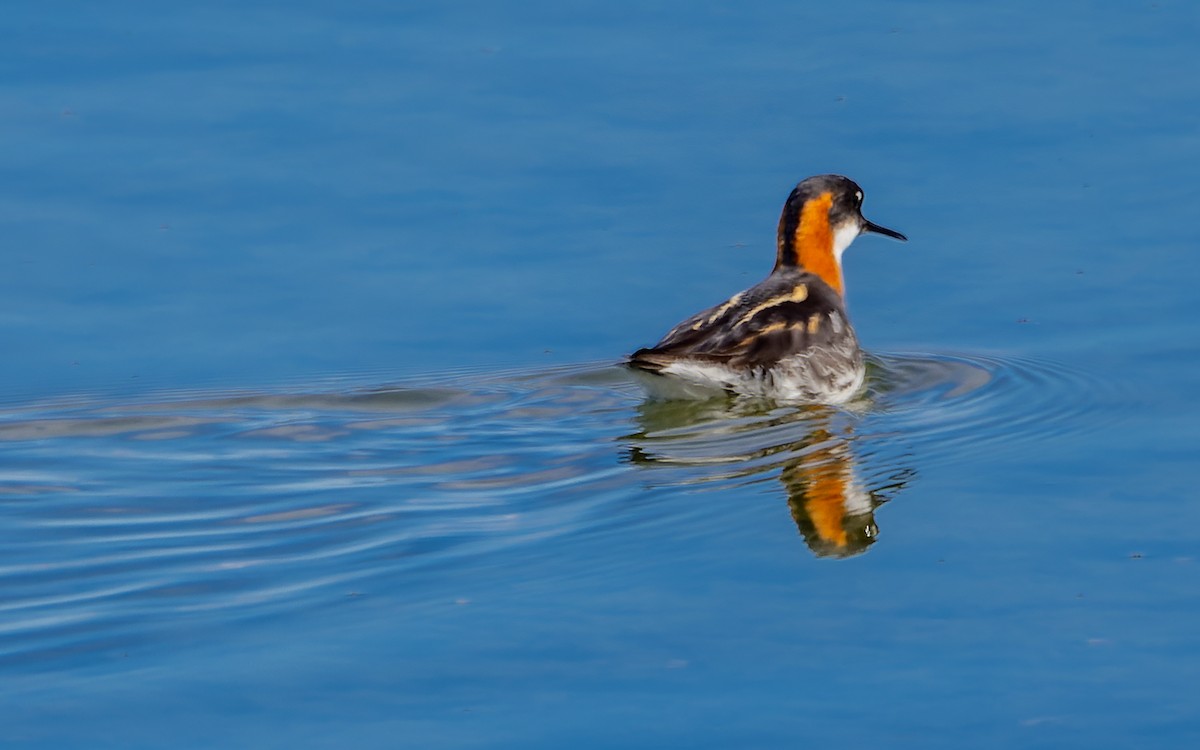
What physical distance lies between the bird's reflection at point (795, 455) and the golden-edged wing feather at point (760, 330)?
31 centimetres

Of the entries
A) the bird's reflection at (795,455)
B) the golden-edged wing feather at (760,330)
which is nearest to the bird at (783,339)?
the golden-edged wing feather at (760,330)

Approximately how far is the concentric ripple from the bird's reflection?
17mm

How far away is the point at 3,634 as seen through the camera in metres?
7.12

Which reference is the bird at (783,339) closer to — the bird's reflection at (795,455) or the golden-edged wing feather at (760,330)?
the golden-edged wing feather at (760,330)

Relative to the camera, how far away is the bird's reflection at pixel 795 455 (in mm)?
8367

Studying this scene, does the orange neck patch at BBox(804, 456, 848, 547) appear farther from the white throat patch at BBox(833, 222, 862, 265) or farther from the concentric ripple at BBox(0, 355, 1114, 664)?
Result: the white throat patch at BBox(833, 222, 862, 265)

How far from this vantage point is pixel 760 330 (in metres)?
10.7

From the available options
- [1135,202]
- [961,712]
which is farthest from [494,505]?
[1135,202]

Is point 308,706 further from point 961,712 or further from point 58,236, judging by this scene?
point 58,236

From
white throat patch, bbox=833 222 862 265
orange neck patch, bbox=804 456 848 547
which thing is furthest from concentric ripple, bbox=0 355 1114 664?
white throat patch, bbox=833 222 862 265

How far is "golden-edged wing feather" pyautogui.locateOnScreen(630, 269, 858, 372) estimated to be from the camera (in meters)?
10.2

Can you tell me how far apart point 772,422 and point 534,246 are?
234 centimetres

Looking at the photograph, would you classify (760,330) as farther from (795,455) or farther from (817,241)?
(817,241)

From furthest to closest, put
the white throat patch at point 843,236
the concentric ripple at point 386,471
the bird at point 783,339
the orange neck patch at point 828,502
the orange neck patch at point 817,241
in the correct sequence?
the white throat patch at point 843,236 < the orange neck patch at point 817,241 < the bird at point 783,339 < the orange neck patch at point 828,502 < the concentric ripple at point 386,471
